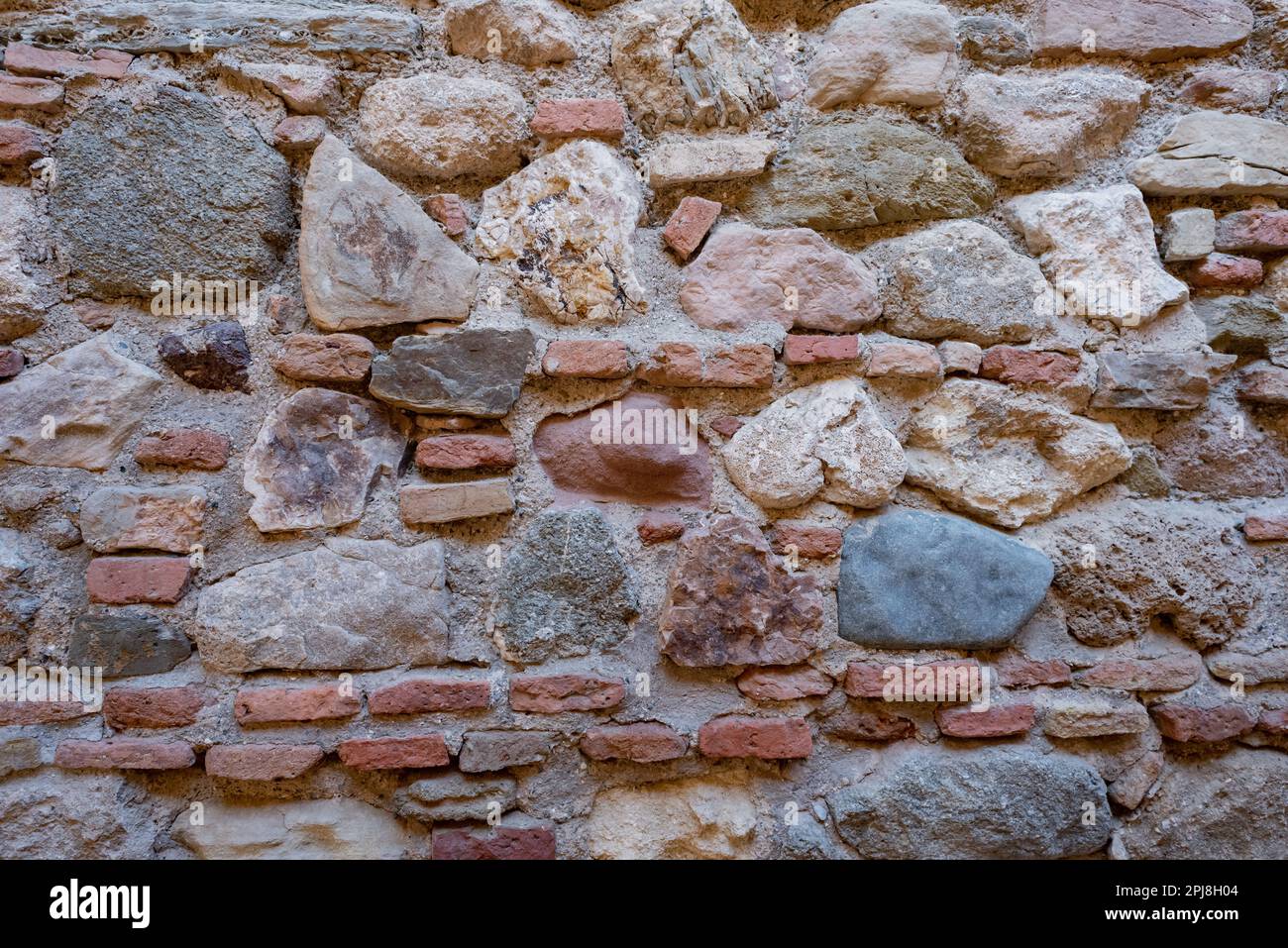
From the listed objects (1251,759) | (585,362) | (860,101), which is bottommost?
(1251,759)

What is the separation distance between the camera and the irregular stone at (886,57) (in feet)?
4.34

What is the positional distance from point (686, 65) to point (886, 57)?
0.35m

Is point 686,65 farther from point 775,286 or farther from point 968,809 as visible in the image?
point 968,809

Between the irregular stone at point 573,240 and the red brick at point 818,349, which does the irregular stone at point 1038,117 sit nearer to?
the red brick at point 818,349

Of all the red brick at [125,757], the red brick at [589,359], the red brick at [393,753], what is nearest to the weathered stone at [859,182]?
the red brick at [589,359]

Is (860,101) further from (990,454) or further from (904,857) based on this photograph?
(904,857)

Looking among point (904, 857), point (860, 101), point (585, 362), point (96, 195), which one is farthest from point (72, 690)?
point (860, 101)

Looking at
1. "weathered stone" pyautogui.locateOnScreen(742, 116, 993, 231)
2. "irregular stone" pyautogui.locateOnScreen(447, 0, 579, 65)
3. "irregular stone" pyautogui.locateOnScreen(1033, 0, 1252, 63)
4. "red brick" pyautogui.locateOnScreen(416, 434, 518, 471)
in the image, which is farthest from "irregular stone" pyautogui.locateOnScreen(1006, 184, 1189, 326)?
"red brick" pyautogui.locateOnScreen(416, 434, 518, 471)

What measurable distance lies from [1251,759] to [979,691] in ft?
1.62

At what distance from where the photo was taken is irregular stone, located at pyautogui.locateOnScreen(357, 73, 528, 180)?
4.14ft

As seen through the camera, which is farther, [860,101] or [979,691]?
[860,101]

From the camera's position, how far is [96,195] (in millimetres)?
1234

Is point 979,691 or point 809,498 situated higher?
A: point 809,498

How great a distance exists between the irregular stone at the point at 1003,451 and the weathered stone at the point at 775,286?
212mm
